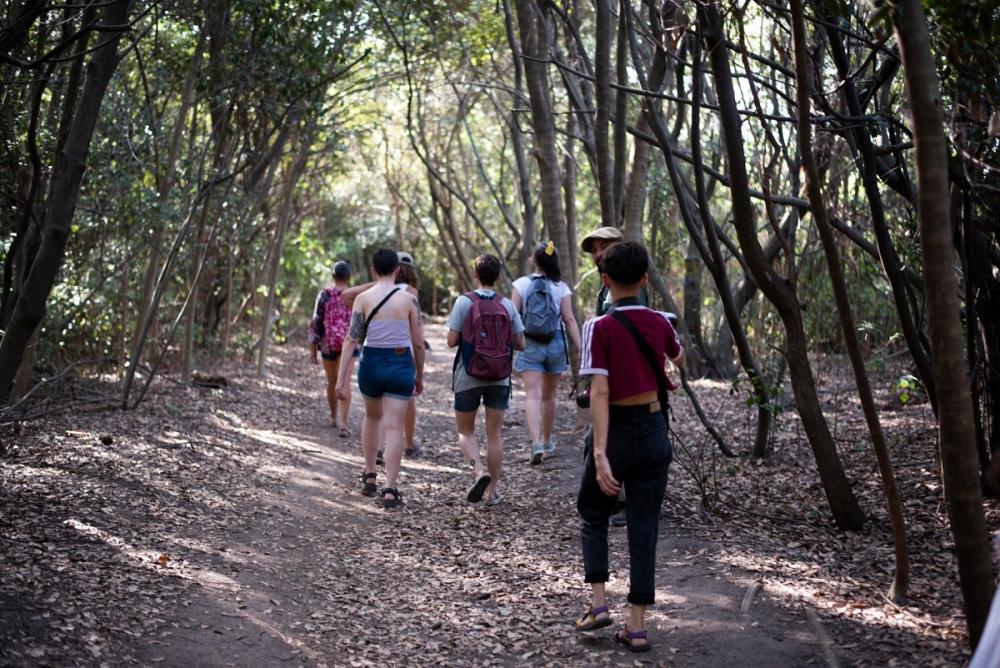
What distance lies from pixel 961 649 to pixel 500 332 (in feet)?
13.8

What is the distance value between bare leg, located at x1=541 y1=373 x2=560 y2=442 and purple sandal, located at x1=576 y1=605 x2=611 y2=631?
4465mm

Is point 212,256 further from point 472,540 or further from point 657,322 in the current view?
point 657,322

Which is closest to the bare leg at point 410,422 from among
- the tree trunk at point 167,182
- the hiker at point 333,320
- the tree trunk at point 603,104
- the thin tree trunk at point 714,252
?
the hiker at point 333,320

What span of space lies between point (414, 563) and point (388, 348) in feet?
6.43

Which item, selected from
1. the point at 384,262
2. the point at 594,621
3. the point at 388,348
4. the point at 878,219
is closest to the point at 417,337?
the point at 388,348

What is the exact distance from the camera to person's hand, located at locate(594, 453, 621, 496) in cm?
482

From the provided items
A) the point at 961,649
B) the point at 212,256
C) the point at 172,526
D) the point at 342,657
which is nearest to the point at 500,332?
the point at 172,526

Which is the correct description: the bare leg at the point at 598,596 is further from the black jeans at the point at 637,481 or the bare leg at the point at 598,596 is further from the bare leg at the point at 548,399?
the bare leg at the point at 548,399

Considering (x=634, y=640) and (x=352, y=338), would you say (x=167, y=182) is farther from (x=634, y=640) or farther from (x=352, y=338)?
(x=634, y=640)

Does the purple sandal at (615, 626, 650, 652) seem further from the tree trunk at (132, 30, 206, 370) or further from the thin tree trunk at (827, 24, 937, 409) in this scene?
the tree trunk at (132, 30, 206, 370)

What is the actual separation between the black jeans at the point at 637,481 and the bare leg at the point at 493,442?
3118 millimetres

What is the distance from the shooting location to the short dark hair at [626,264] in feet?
16.4

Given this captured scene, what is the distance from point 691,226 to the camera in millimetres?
7887

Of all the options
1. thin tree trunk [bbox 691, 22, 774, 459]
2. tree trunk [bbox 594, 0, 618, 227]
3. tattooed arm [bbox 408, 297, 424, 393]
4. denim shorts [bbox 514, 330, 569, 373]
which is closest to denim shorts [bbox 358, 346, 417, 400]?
tattooed arm [bbox 408, 297, 424, 393]
